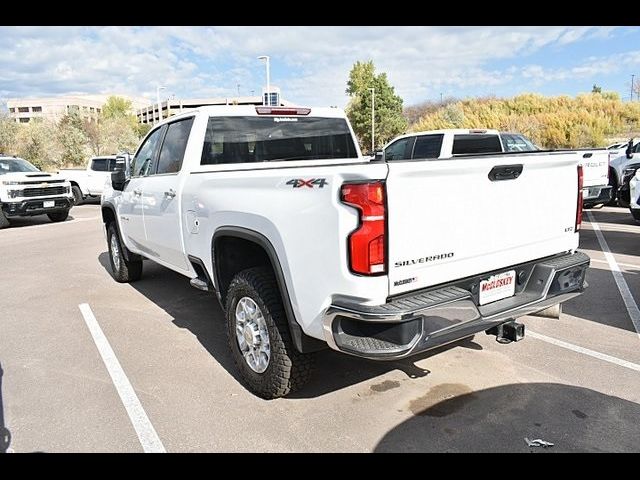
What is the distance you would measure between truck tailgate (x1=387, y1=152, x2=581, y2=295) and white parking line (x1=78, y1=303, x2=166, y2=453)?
1778mm

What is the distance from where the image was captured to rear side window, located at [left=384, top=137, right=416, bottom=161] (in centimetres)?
1144

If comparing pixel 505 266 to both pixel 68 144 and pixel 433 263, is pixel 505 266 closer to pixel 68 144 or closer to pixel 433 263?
pixel 433 263

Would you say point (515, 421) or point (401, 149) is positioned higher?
point (401, 149)

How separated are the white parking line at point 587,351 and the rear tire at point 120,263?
16.4 feet

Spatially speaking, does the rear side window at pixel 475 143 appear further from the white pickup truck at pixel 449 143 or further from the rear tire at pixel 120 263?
the rear tire at pixel 120 263

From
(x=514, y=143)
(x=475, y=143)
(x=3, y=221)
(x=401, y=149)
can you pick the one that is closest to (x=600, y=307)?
(x=475, y=143)

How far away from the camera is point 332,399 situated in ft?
11.6

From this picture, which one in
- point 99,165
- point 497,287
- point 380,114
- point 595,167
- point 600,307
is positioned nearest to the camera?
point 497,287

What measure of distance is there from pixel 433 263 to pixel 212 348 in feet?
8.21

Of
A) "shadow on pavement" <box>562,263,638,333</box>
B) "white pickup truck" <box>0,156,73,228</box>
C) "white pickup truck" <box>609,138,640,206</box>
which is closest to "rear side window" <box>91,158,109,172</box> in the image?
"white pickup truck" <box>0,156,73,228</box>

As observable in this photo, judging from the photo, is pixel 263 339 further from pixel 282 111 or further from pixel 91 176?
pixel 91 176

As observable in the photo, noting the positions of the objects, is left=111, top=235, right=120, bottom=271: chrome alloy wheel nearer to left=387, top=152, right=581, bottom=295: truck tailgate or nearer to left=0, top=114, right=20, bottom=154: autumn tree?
left=387, top=152, right=581, bottom=295: truck tailgate

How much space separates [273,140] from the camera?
4844 mm

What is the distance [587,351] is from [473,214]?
2084mm
